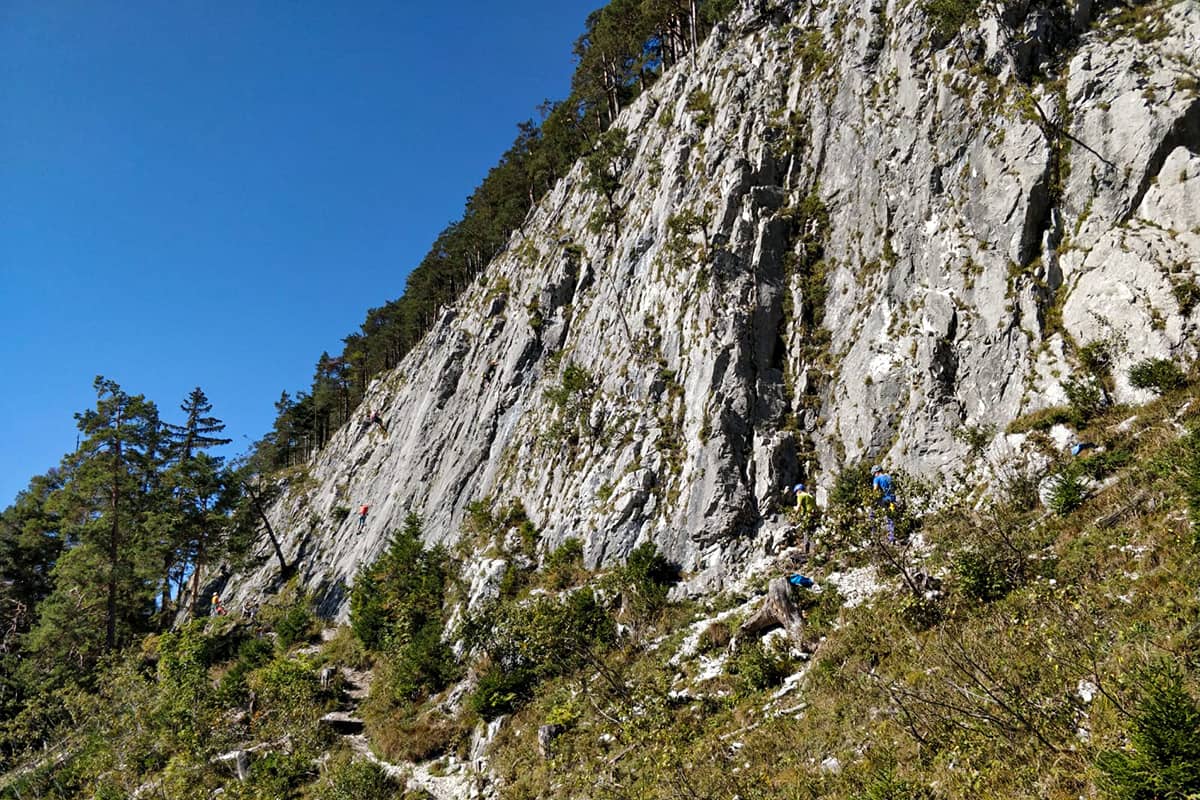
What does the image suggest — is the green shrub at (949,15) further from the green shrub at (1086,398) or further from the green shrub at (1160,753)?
the green shrub at (1160,753)

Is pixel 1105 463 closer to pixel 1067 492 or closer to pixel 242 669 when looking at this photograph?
pixel 1067 492

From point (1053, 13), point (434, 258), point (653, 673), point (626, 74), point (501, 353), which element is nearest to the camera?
point (653, 673)

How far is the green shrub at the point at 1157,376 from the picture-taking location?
14.2 m

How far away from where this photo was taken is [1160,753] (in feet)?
17.0

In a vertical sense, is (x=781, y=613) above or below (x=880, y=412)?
below

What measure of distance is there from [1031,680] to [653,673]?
9.60m

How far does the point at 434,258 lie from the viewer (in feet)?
214

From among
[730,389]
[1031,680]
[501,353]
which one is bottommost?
[1031,680]

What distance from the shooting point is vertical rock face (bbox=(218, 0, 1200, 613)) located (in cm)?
1742

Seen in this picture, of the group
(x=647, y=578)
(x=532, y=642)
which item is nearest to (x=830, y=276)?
(x=647, y=578)

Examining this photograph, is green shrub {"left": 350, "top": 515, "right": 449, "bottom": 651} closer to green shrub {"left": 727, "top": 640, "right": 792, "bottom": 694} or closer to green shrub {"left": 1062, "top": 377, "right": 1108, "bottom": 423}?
green shrub {"left": 727, "top": 640, "right": 792, "bottom": 694}

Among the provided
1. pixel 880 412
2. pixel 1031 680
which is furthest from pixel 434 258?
pixel 1031 680

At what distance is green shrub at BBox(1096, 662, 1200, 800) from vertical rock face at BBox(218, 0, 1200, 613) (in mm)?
13467

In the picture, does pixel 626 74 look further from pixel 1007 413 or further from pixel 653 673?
pixel 653 673
